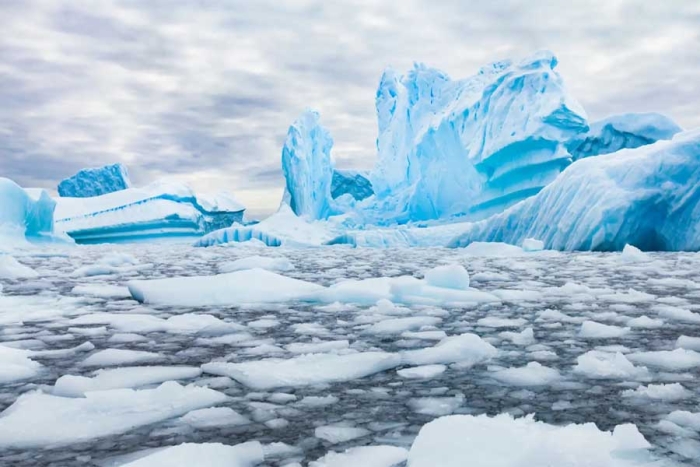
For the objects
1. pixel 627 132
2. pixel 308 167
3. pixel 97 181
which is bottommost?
pixel 627 132

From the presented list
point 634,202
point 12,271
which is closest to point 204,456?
point 12,271

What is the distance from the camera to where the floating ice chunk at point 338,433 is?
1.64 meters

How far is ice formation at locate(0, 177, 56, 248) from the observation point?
18.7 meters

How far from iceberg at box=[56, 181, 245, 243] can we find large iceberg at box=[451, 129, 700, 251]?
926 inches

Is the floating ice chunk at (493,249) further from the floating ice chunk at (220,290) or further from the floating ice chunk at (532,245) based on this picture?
the floating ice chunk at (220,290)

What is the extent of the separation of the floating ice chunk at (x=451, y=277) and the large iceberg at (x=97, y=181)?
43509mm

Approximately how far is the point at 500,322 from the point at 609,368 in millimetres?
1281

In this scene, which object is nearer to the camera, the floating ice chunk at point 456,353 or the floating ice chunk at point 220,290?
the floating ice chunk at point 456,353

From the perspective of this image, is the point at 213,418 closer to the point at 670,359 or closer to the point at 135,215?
the point at 670,359

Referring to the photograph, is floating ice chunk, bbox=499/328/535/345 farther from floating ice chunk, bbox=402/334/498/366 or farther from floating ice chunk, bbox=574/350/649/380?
floating ice chunk, bbox=574/350/649/380

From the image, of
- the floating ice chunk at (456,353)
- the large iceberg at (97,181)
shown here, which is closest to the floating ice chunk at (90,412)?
the floating ice chunk at (456,353)

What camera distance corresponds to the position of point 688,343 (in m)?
2.82

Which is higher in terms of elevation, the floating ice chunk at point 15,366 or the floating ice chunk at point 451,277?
the floating ice chunk at point 451,277

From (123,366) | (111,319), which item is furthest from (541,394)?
(111,319)
